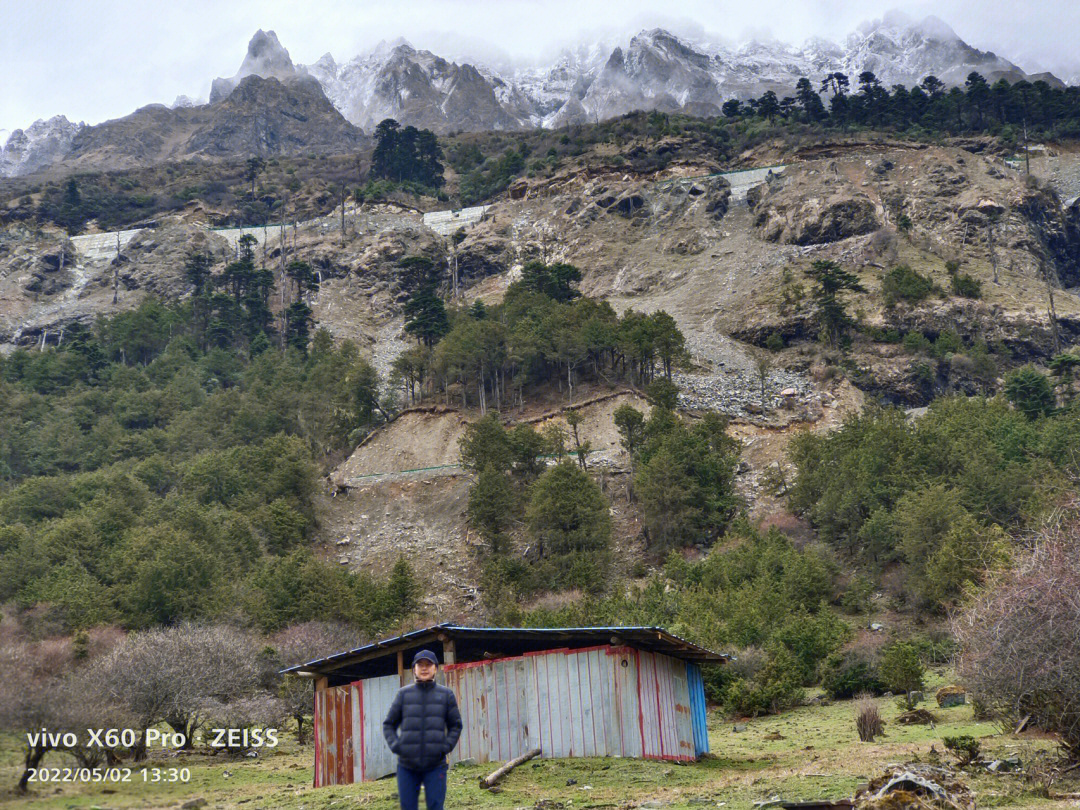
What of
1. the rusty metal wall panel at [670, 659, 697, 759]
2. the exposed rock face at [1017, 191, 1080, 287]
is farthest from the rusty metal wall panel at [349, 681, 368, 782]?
the exposed rock face at [1017, 191, 1080, 287]

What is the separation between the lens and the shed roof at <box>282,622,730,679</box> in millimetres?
19422

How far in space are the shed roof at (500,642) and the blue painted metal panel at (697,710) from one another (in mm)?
586

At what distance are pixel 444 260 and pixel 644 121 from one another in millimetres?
32929

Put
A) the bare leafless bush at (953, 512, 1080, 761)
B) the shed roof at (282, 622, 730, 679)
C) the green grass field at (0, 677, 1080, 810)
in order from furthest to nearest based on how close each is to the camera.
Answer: the shed roof at (282, 622, 730, 679)
the green grass field at (0, 677, 1080, 810)
the bare leafless bush at (953, 512, 1080, 761)

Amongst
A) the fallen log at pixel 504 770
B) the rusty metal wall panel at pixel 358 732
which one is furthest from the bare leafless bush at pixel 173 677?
the fallen log at pixel 504 770

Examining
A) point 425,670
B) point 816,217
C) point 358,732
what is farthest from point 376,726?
point 816,217

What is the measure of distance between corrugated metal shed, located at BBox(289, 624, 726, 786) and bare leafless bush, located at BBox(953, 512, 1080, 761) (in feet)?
19.6

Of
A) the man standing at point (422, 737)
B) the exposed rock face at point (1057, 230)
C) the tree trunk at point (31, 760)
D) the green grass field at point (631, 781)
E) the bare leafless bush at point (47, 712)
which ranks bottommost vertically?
the green grass field at point (631, 781)

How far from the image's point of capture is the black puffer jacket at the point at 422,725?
34.4 ft

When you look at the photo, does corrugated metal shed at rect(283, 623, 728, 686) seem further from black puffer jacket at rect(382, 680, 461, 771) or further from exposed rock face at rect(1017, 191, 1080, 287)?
exposed rock face at rect(1017, 191, 1080, 287)

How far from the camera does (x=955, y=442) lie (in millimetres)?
48312

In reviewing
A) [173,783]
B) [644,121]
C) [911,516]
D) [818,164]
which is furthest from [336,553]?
[644,121]

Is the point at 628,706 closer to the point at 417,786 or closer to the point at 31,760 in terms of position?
the point at 417,786

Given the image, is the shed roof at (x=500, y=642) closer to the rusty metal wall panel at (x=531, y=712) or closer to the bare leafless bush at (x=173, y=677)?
the rusty metal wall panel at (x=531, y=712)
